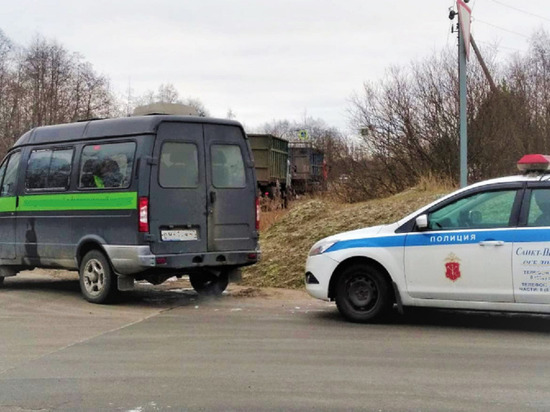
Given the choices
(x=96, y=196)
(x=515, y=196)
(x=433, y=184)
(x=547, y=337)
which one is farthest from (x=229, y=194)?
(x=433, y=184)

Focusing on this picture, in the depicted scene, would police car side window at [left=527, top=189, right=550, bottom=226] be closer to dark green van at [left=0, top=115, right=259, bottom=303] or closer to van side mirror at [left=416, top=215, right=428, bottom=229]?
van side mirror at [left=416, top=215, right=428, bottom=229]

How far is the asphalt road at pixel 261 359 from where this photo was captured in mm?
4918

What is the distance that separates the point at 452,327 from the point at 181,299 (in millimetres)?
4309

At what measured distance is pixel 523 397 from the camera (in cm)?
493

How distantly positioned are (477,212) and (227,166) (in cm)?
370

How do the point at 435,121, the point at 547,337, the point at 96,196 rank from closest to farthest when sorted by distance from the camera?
the point at 547,337
the point at 96,196
the point at 435,121

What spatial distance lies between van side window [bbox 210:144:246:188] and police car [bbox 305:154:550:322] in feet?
6.65

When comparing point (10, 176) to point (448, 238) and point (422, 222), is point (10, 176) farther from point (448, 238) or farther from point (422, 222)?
point (448, 238)

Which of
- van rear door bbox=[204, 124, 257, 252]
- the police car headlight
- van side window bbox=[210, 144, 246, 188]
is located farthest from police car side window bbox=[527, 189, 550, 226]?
van side window bbox=[210, 144, 246, 188]

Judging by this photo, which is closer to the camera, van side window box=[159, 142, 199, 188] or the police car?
the police car

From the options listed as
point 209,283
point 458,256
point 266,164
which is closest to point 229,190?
point 209,283

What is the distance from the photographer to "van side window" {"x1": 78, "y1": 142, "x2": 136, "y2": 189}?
8.79 meters

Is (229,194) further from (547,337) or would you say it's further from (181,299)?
(547,337)

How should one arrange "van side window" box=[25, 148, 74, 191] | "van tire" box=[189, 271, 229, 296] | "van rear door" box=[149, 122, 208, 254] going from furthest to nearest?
"van tire" box=[189, 271, 229, 296]
"van side window" box=[25, 148, 74, 191]
"van rear door" box=[149, 122, 208, 254]
